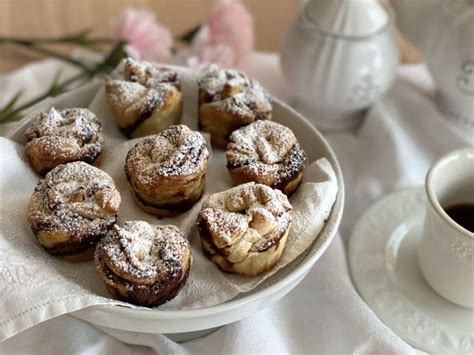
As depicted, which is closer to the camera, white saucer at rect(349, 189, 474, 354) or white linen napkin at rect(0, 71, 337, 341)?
white linen napkin at rect(0, 71, 337, 341)

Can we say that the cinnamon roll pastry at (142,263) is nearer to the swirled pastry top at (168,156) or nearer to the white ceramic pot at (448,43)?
the swirled pastry top at (168,156)

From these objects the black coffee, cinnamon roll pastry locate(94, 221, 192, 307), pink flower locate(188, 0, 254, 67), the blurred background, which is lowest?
the blurred background

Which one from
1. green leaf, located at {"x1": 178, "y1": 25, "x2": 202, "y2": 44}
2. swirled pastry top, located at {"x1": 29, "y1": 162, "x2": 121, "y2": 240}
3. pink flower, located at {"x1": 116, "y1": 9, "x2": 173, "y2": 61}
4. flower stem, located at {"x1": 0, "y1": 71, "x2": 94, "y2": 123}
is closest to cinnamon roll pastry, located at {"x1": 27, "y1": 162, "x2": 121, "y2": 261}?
swirled pastry top, located at {"x1": 29, "y1": 162, "x2": 121, "y2": 240}

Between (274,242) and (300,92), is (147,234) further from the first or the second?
(300,92)

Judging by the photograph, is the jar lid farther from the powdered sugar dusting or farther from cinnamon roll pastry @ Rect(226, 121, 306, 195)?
the powdered sugar dusting

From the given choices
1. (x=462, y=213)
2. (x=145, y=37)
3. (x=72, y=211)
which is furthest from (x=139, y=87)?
(x=462, y=213)

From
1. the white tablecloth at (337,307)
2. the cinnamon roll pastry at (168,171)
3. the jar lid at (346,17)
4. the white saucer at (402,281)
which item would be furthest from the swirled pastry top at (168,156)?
the jar lid at (346,17)
